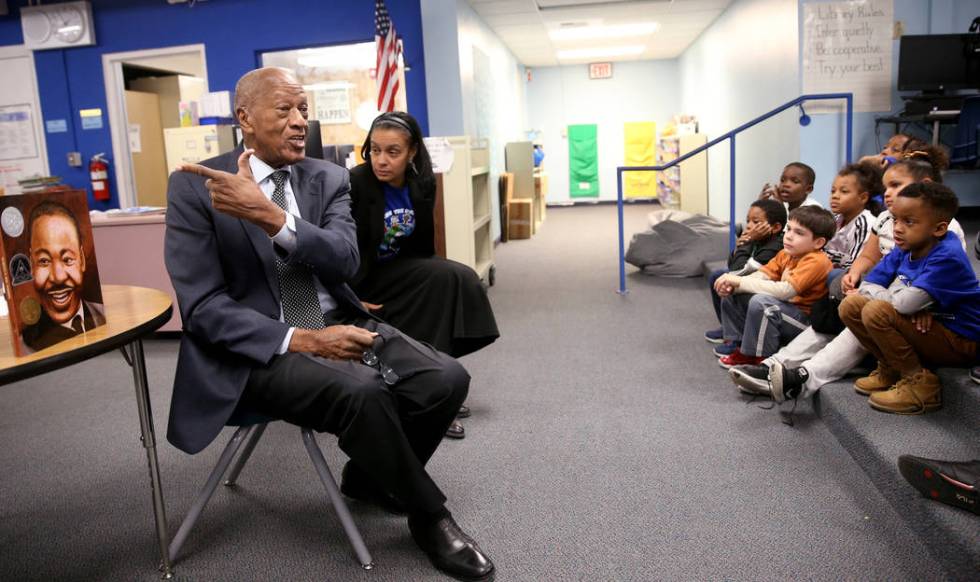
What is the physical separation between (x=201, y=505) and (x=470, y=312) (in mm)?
1023

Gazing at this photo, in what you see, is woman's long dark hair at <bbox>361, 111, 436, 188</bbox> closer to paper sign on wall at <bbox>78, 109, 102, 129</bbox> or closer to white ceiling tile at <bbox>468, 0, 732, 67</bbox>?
white ceiling tile at <bbox>468, 0, 732, 67</bbox>

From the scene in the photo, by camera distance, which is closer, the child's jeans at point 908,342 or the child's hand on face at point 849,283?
the child's jeans at point 908,342

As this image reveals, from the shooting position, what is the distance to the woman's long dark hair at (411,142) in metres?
2.49

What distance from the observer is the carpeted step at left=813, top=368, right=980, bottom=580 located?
1614 mm

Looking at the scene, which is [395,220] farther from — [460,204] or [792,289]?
[460,204]

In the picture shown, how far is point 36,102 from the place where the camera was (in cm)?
669

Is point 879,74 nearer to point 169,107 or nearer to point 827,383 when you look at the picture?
point 827,383

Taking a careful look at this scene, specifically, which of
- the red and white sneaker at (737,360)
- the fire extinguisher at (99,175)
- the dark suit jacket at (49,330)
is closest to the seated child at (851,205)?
the red and white sneaker at (737,360)

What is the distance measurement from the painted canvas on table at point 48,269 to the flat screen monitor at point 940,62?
505 cm

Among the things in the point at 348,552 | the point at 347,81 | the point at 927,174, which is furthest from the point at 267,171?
the point at 347,81

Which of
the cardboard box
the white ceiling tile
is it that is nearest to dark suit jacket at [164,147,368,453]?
the white ceiling tile

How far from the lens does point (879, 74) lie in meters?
5.21

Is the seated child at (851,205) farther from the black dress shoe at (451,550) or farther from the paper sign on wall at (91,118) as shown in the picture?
the paper sign on wall at (91,118)

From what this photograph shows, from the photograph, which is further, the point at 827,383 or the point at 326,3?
the point at 326,3
